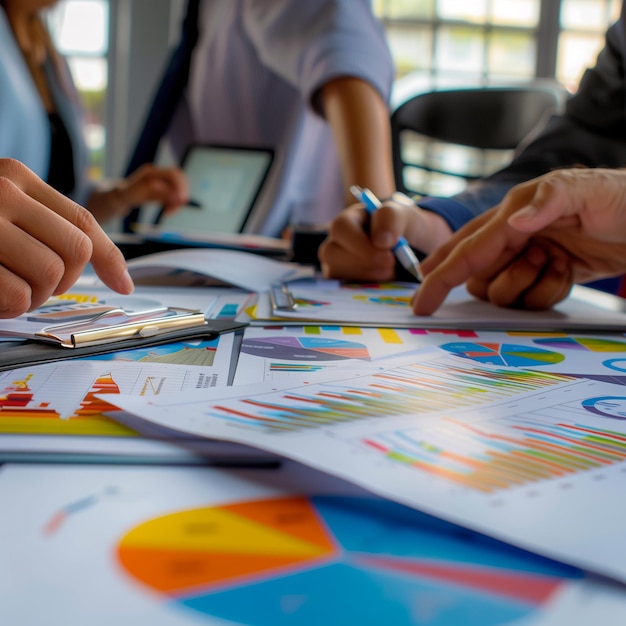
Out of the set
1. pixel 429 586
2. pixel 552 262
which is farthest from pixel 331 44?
pixel 429 586

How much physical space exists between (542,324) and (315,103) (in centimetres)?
78

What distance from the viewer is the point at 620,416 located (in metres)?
0.31

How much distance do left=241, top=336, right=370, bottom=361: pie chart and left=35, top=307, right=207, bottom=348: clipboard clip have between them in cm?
5

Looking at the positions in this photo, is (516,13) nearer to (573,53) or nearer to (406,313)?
(573,53)

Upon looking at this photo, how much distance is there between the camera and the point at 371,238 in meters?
0.76

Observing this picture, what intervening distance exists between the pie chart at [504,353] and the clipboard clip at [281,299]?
15 cm

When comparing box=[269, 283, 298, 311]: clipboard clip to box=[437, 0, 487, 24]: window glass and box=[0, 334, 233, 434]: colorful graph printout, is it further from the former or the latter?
box=[437, 0, 487, 24]: window glass

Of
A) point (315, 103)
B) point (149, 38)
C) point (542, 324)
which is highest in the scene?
point (149, 38)

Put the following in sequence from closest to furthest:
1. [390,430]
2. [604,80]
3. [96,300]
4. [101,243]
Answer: [390,430]
[101,243]
[96,300]
[604,80]

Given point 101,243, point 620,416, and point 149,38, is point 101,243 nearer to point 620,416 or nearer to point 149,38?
point 620,416

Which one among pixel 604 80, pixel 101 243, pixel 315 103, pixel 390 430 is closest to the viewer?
pixel 390 430

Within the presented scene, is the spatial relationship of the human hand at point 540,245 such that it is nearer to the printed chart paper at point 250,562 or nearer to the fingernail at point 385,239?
the fingernail at point 385,239

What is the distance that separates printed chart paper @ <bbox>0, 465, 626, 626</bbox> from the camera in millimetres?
158

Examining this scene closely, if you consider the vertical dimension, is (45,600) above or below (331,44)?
below
